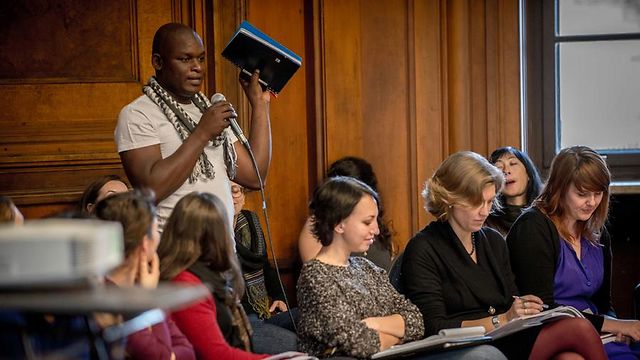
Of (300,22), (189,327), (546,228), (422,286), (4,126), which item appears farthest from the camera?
(300,22)

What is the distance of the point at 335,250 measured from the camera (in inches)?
119

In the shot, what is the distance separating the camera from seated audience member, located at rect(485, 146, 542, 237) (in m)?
4.09

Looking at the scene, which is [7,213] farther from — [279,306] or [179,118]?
[279,306]

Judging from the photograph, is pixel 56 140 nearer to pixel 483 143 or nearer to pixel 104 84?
pixel 104 84

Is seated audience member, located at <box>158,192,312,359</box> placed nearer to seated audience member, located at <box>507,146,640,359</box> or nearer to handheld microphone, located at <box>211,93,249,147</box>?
handheld microphone, located at <box>211,93,249,147</box>

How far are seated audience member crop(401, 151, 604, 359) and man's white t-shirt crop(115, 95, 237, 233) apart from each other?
0.67m

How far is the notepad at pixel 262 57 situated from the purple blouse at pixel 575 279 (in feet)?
3.63

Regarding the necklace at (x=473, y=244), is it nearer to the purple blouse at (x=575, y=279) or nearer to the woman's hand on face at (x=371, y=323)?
the purple blouse at (x=575, y=279)

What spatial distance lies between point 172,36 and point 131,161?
389mm

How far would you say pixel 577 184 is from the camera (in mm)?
3500

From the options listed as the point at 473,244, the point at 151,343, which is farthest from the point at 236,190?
the point at 151,343

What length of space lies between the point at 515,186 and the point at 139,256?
6.97 feet

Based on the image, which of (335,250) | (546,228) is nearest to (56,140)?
(335,250)

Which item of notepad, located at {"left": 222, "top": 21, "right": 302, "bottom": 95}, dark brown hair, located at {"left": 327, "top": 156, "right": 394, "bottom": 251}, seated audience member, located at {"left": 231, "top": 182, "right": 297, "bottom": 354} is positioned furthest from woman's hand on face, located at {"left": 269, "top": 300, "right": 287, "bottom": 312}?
notepad, located at {"left": 222, "top": 21, "right": 302, "bottom": 95}
